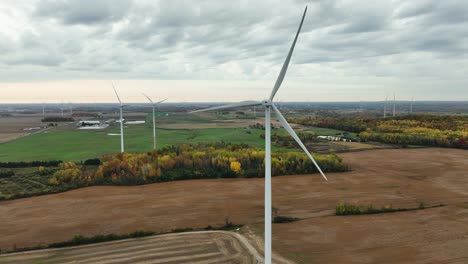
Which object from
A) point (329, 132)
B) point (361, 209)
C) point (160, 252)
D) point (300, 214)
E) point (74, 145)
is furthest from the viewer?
point (329, 132)

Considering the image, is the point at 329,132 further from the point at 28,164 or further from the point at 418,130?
the point at 28,164

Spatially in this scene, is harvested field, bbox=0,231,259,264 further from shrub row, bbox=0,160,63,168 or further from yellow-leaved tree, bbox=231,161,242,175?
shrub row, bbox=0,160,63,168

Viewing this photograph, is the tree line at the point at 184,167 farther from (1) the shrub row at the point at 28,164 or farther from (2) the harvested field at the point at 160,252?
(2) the harvested field at the point at 160,252

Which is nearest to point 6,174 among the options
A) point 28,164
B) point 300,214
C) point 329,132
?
point 28,164

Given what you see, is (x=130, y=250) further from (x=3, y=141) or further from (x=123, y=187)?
(x=3, y=141)

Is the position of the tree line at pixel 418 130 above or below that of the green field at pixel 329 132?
above

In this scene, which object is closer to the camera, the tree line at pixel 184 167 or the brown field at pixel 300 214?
the brown field at pixel 300 214

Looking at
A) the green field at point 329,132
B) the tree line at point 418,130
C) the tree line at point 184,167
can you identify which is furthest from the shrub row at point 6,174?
the green field at point 329,132
